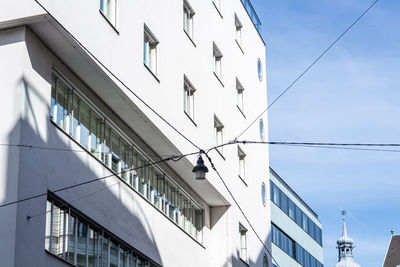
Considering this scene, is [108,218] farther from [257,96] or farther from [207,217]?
[257,96]

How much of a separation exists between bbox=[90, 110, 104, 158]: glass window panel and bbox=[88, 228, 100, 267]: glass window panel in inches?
88.2

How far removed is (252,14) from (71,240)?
21.7 m

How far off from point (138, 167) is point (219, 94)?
7590mm

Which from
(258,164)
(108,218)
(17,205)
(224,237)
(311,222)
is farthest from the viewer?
(311,222)

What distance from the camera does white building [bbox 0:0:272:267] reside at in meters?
21.7

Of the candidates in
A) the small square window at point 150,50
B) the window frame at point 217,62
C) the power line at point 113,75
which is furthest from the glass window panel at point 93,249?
the window frame at point 217,62

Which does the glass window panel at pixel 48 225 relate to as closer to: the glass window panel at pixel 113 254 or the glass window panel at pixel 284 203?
the glass window panel at pixel 113 254

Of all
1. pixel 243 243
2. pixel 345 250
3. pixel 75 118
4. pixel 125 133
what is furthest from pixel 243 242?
pixel 345 250

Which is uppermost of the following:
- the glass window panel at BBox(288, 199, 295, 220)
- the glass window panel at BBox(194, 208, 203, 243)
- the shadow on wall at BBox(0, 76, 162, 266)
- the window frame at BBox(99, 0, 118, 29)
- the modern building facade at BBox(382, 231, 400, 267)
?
the modern building facade at BBox(382, 231, 400, 267)

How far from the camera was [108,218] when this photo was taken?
85.9 ft

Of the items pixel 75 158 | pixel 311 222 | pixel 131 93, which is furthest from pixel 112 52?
pixel 311 222

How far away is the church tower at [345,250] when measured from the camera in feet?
428

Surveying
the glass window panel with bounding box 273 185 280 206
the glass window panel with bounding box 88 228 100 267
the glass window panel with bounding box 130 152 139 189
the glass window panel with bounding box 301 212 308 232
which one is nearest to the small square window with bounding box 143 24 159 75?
the glass window panel with bounding box 130 152 139 189

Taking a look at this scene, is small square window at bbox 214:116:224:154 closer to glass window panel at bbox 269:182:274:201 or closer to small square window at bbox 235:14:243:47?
small square window at bbox 235:14:243:47
